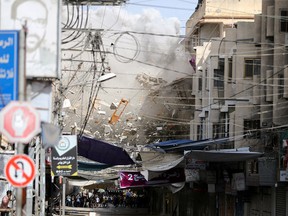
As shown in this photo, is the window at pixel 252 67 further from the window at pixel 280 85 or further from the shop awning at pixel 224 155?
the shop awning at pixel 224 155

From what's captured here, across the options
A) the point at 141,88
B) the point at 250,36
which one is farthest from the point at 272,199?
the point at 141,88

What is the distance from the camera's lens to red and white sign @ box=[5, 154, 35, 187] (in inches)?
528

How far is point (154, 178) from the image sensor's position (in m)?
43.4

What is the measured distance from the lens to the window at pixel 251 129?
3568 centimetres

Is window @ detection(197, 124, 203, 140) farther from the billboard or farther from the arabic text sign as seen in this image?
the billboard

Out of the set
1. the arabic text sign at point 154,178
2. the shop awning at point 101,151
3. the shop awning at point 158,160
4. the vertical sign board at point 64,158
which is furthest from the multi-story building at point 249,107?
the vertical sign board at point 64,158

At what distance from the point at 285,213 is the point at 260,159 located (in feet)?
7.53

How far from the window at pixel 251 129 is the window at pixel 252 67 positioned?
2.14 m

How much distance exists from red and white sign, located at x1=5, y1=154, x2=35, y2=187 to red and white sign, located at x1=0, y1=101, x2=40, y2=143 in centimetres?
44

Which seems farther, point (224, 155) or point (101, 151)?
point (101, 151)

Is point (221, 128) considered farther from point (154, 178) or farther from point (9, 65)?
point (9, 65)

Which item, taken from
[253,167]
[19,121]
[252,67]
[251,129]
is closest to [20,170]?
[19,121]

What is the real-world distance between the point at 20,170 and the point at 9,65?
2314 mm

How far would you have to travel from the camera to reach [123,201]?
85.3 meters
